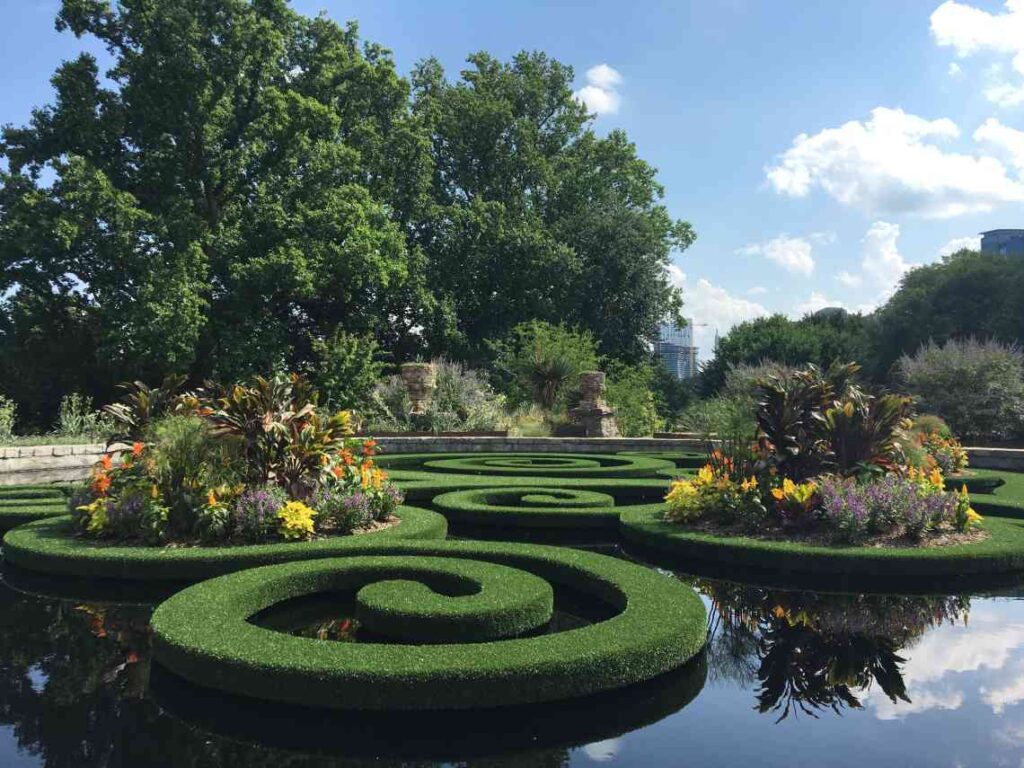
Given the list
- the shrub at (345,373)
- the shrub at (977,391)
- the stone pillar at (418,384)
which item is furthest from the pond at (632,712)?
the shrub at (345,373)

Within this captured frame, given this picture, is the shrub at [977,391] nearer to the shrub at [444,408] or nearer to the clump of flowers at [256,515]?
the shrub at [444,408]

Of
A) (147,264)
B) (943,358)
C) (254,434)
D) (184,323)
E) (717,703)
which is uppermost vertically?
(147,264)

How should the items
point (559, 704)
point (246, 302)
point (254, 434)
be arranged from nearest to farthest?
point (559, 704)
point (254, 434)
point (246, 302)

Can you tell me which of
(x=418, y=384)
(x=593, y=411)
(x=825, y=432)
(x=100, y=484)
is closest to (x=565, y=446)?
(x=593, y=411)

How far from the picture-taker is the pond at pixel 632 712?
3740 millimetres

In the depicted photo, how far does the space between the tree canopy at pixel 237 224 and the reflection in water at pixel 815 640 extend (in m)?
17.6

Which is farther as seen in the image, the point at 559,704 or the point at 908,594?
the point at 908,594

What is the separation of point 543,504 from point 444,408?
1103 centimetres

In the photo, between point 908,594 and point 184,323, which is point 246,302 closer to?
point 184,323

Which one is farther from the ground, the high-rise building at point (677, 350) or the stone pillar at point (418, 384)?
the high-rise building at point (677, 350)

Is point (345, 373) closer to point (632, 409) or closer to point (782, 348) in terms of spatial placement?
point (632, 409)

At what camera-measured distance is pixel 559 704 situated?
423 cm

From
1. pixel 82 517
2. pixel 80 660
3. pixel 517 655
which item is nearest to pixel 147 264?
pixel 82 517

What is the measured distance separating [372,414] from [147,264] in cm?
731
